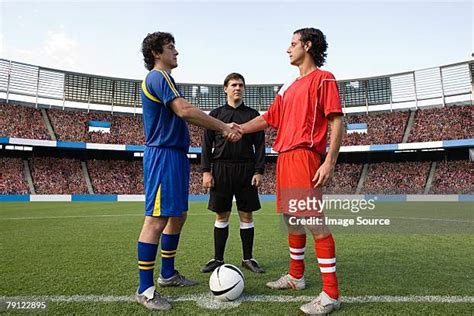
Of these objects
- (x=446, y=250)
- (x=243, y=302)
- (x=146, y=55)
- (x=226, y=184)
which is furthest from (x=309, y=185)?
(x=446, y=250)

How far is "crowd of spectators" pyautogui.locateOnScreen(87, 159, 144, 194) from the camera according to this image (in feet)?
101

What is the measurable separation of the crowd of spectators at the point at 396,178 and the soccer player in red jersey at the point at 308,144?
29239 mm

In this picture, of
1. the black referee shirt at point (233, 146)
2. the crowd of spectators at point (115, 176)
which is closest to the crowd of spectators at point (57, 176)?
the crowd of spectators at point (115, 176)

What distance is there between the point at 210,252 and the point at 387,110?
3520cm

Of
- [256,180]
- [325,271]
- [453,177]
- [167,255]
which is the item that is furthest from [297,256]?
[453,177]

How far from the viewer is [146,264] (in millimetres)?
3229

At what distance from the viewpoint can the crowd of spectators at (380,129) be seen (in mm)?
31922

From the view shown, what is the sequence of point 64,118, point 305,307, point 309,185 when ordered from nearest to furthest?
point 305,307, point 309,185, point 64,118

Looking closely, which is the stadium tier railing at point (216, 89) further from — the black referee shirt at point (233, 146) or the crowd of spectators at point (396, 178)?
the black referee shirt at point (233, 146)

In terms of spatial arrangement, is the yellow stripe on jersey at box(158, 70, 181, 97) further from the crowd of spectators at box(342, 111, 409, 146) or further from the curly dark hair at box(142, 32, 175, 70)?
the crowd of spectators at box(342, 111, 409, 146)

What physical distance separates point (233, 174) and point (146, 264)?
186 cm

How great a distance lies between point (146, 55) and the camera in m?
3.60

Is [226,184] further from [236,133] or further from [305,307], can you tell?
[305,307]

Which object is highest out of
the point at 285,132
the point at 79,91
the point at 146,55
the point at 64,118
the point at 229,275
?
the point at 79,91
